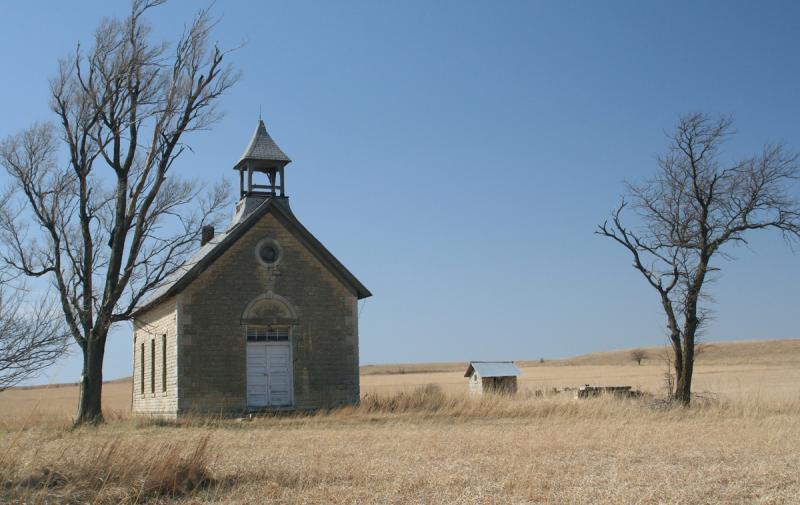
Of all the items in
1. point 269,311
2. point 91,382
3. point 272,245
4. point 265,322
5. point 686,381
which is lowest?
point 686,381

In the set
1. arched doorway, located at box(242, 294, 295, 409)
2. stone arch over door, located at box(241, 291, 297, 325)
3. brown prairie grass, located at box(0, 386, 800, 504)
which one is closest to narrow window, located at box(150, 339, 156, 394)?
arched doorway, located at box(242, 294, 295, 409)

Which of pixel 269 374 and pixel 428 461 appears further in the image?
pixel 269 374

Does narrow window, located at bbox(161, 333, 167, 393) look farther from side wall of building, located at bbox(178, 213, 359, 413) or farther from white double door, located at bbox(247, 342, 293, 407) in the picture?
white double door, located at bbox(247, 342, 293, 407)

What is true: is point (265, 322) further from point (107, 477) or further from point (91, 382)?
point (107, 477)

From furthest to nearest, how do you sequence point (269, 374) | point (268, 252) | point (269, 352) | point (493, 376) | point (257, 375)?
point (493, 376)
point (268, 252)
point (269, 352)
point (269, 374)
point (257, 375)

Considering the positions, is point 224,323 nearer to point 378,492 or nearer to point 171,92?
point 171,92

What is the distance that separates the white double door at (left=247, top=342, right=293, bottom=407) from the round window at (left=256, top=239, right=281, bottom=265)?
8.59 ft

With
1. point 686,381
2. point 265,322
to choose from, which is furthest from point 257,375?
point 686,381

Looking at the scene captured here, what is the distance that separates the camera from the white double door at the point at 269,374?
84.9 ft

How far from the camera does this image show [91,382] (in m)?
23.4

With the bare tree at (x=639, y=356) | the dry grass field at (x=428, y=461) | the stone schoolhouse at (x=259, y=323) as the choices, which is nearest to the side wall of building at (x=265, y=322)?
the stone schoolhouse at (x=259, y=323)

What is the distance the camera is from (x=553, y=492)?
10.3m

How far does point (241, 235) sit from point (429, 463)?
15.1m

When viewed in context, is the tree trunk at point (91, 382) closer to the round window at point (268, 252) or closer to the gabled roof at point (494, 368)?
the round window at point (268, 252)
